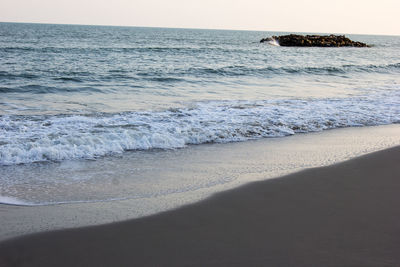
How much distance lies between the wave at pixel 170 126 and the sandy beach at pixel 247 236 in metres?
2.67

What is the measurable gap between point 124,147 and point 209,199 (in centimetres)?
265

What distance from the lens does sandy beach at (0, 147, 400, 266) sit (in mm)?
3246

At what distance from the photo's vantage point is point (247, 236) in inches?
143

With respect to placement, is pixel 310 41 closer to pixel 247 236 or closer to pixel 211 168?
pixel 211 168

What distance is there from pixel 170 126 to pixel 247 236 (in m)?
4.69

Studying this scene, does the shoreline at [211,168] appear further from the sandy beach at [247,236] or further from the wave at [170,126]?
the wave at [170,126]

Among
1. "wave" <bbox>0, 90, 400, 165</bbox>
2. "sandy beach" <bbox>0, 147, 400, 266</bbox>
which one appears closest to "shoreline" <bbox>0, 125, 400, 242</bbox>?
"sandy beach" <bbox>0, 147, 400, 266</bbox>

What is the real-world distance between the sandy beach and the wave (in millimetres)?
2670

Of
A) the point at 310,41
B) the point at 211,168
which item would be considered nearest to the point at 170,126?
the point at 211,168

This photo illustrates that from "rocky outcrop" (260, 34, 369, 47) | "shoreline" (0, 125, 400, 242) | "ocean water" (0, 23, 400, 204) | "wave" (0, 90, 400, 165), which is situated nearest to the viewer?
"shoreline" (0, 125, 400, 242)

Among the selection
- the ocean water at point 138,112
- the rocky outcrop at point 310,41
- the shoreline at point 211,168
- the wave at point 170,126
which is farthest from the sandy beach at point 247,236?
the rocky outcrop at point 310,41

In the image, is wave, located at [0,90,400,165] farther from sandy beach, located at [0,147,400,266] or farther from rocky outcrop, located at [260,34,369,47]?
rocky outcrop, located at [260,34,369,47]

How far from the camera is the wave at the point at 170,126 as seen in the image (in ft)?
21.1

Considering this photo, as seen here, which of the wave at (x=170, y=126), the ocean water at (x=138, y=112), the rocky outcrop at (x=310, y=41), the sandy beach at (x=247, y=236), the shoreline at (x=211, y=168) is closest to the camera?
the sandy beach at (x=247, y=236)
